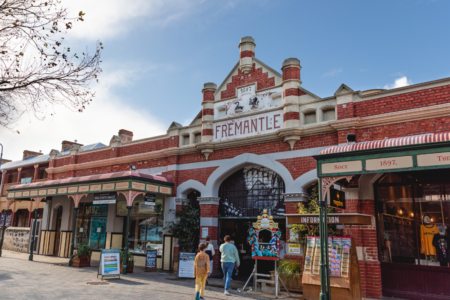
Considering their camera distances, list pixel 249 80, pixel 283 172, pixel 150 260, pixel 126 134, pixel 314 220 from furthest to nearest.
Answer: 1. pixel 126 134
2. pixel 150 260
3. pixel 249 80
4. pixel 283 172
5. pixel 314 220

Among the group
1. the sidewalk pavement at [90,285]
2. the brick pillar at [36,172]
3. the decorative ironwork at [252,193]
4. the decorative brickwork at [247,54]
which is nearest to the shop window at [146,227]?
the sidewalk pavement at [90,285]

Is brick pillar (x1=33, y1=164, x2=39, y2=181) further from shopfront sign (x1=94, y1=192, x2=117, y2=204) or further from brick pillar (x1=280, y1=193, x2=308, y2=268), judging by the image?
brick pillar (x1=280, y1=193, x2=308, y2=268)

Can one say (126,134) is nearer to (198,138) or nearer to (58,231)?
(58,231)

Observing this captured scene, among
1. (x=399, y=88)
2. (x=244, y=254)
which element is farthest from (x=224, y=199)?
(x=399, y=88)

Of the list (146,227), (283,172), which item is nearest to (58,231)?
(146,227)

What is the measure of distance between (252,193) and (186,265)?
3568 millimetres

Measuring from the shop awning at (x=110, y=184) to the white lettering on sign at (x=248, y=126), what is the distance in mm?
3032

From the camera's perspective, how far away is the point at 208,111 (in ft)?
48.8

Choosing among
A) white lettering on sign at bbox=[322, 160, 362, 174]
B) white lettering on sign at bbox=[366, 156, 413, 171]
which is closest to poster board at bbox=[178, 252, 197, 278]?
white lettering on sign at bbox=[322, 160, 362, 174]

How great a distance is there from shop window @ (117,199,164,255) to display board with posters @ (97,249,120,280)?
359 cm

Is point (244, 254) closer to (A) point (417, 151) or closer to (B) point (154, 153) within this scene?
(B) point (154, 153)

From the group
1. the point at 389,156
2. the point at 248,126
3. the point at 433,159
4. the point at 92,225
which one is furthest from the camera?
the point at 92,225

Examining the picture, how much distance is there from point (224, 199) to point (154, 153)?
434cm

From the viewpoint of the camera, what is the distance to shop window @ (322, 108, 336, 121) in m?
11.9
